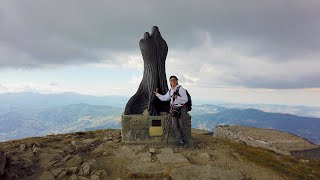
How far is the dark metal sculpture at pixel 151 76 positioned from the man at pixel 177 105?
5.34 ft

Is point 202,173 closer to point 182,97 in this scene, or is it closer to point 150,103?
point 182,97

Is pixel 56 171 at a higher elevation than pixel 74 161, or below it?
below

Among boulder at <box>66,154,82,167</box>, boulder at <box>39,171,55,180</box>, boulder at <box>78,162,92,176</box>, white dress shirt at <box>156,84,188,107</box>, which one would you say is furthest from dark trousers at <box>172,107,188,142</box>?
boulder at <box>39,171,55,180</box>

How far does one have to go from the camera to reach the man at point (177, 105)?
12703 mm

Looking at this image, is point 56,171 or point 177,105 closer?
point 56,171

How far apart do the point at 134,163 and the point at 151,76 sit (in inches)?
218

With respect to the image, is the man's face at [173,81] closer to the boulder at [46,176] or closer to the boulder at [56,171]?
the boulder at [56,171]

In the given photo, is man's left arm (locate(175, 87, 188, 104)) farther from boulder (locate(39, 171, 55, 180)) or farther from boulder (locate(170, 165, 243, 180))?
boulder (locate(39, 171, 55, 180))

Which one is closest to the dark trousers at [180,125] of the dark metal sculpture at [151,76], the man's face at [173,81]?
the man's face at [173,81]

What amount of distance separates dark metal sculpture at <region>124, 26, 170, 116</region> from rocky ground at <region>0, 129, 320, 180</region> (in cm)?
220

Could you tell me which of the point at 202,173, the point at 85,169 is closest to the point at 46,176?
the point at 85,169

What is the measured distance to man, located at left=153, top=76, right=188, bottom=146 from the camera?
12703 mm

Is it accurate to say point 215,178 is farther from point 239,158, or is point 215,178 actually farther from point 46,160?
point 46,160

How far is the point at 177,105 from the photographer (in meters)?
12.9
